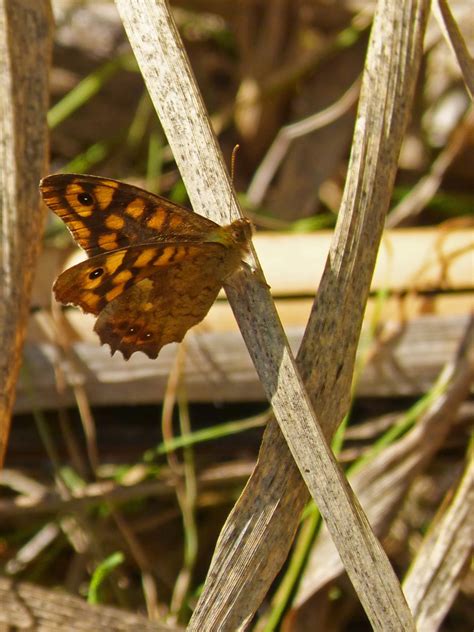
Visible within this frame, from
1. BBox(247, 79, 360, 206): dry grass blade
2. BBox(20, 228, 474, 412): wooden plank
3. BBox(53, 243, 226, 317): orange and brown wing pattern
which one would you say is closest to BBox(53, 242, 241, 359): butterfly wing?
BBox(53, 243, 226, 317): orange and brown wing pattern

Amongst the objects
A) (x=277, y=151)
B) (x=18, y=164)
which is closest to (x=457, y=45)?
(x=18, y=164)

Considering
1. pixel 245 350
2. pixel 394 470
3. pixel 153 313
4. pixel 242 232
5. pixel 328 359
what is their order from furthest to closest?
pixel 245 350 < pixel 394 470 < pixel 153 313 < pixel 242 232 < pixel 328 359

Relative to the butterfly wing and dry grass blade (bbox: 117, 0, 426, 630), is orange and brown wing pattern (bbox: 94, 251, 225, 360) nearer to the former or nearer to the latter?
the butterfly wing

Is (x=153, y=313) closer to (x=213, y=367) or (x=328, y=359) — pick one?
(x=328, y=359)

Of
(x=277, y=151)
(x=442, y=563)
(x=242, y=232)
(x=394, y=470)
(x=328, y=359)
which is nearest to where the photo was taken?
(x=328, y=359)

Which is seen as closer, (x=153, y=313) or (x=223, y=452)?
(x=153, y=313)

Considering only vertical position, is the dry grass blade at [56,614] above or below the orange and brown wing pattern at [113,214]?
below

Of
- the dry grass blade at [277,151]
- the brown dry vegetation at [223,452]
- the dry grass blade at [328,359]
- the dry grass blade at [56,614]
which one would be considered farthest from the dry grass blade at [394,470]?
the dry grass blade at [277,151]

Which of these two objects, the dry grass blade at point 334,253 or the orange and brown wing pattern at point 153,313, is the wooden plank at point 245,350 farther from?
the dry grass blade at point 334,253
